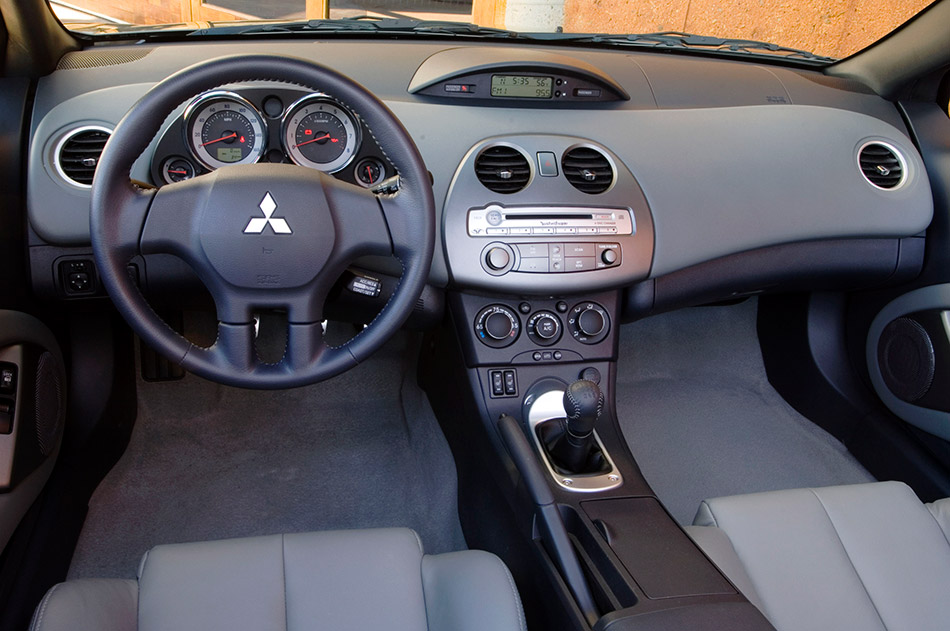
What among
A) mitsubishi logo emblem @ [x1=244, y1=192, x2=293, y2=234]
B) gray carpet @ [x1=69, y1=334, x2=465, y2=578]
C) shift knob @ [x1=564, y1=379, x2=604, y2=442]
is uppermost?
mitsubishi logo emblem @ [x1=244, y1=192, x2=293, y2=234]

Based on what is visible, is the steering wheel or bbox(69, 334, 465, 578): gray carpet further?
bbox(69, 334, 465, 578): gray carpet

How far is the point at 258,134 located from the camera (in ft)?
4.30

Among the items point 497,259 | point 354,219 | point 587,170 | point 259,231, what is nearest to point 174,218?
point 259,231

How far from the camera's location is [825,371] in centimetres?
211

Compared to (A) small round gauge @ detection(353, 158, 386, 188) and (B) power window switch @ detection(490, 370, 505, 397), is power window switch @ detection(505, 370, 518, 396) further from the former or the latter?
(A) small round gauge @ detection(353, 158, 386, 188)

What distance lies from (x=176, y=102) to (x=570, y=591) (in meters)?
0.97

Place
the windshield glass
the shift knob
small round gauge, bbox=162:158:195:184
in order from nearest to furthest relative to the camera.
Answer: the shift knob → small round gauge, bbox=162:158:195:184 → the windshield glass

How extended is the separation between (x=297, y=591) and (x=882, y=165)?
5.54ft

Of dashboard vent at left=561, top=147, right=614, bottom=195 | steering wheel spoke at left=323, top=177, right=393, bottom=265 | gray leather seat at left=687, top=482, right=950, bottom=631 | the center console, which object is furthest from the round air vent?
gray leather seat at left=687, top=482, right=950, bottom=631

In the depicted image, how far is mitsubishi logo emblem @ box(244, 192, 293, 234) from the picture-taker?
1.04 meters

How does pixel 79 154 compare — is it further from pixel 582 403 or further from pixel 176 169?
pixel 582 403

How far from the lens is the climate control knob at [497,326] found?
4.97 feet

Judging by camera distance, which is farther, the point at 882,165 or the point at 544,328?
the point at 882,165

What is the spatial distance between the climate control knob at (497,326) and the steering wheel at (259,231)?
45 cm
